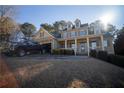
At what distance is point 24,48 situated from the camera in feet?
19.2

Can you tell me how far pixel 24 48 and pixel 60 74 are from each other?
2.22m

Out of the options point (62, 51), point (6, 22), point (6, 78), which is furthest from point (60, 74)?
point (6, 22)

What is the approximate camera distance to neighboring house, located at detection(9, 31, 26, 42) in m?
5.49

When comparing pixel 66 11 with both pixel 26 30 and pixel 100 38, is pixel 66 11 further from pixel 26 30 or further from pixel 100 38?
pixel 100 38

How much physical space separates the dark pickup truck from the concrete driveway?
0.97 ft

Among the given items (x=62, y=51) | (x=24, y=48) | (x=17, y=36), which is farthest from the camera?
(x=62, y=51)

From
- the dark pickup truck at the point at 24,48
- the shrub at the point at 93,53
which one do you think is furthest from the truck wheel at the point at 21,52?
the shrub at the point at 93,53

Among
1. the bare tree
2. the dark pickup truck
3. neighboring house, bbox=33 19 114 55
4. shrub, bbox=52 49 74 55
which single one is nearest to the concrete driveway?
the dark pickup truck

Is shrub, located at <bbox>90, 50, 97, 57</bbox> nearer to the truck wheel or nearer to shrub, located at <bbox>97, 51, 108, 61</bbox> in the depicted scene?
shrub, located at <bbox>97, 51, 108, 61</bbox>

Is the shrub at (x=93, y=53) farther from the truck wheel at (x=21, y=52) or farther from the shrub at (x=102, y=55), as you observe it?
the truck wheel at (x=21, y=52)

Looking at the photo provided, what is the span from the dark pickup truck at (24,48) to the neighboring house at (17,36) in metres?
0.12

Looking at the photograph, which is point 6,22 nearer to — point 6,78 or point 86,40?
point 6,78

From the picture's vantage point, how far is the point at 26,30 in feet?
18.7
